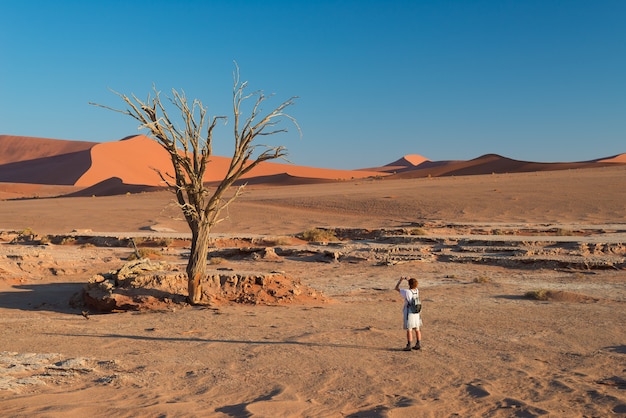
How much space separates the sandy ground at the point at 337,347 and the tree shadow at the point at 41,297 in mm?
42

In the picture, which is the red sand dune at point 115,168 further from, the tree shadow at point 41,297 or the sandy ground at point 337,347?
the tree shadow at point 41,297

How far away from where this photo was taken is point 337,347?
8.35 meters

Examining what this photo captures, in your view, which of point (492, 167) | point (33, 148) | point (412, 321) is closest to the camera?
point (412, 321)

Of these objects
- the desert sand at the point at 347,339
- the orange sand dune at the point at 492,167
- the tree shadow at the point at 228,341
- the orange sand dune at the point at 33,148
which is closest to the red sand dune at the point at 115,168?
the orange sand dune at the point at 33,148

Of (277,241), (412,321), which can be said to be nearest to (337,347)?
(412,321)

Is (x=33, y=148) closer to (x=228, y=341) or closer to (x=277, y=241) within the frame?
(x=277, y=241)

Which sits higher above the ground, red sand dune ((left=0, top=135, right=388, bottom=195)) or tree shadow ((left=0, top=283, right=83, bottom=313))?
red sand dune ((left=0, top=135, right=388, bottom=195))

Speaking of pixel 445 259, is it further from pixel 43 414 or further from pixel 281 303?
pixel 43 414

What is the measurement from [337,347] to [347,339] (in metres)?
0.46

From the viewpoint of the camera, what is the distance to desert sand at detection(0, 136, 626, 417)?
607 cm

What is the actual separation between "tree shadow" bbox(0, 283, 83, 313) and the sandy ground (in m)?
0.04

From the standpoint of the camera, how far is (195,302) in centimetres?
1166

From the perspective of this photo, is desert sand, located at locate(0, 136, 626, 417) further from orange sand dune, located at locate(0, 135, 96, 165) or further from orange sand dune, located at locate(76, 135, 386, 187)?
orange sand dune, located at locate(0, 135, 96, 165)

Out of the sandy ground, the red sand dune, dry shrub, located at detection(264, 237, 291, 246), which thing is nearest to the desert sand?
the sandy ground
